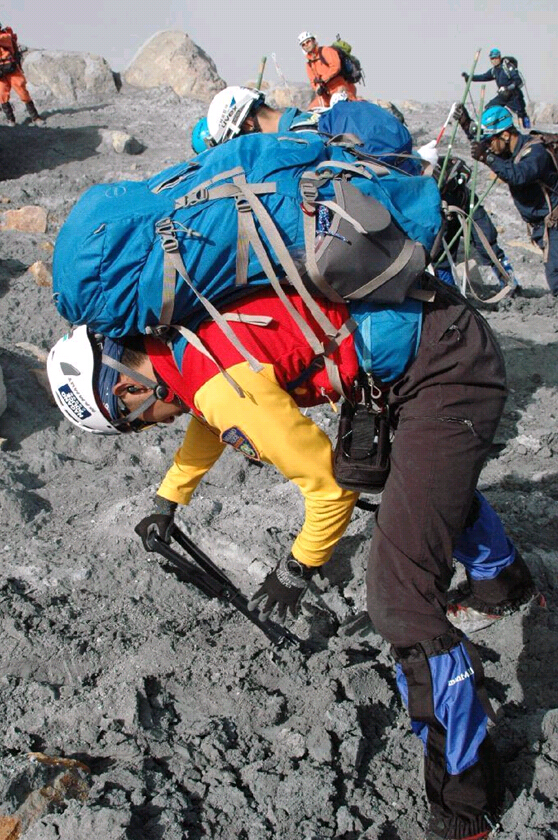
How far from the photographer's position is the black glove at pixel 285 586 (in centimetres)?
277

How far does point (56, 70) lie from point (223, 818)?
16.0 metres

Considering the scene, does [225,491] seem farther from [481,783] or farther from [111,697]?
[481,783]

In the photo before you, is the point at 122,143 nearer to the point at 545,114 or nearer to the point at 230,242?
the point at 545,114

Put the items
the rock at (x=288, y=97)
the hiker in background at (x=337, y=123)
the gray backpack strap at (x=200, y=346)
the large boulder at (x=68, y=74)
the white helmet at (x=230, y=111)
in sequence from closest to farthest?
the gray backpack strap at (x=200, y=346), the hiker in background at (x=337, y=123), the white helmet at (x=230, y=111), the rock at (x=288, y=97), the large boulder at (x=68, y=74)

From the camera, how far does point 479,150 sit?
7.23m

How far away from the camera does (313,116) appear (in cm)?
420

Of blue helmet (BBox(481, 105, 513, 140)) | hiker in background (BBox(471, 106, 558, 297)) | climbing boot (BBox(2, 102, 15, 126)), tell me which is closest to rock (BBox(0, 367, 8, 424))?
hiker in background (BBox(471, 106, 558, 297))

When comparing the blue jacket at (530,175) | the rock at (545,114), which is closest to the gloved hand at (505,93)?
the rock at (545,114)

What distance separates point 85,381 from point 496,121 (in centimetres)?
628

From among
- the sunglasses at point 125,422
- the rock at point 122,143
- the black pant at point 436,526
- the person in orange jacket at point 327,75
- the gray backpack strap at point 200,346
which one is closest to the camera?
the gray backpack strap at point 200,346

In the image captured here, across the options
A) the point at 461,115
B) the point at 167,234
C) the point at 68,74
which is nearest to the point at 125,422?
the point at 167,234

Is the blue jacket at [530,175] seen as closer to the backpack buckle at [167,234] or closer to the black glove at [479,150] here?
the black glove at [479,150]

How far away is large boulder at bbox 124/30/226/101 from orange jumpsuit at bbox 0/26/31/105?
13.3 feet

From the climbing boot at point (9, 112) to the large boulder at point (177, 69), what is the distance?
3.92m
